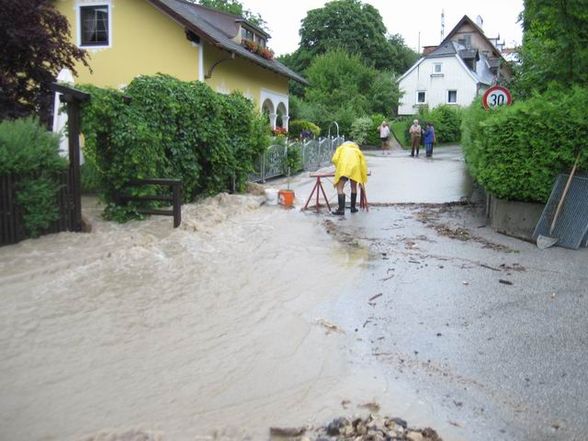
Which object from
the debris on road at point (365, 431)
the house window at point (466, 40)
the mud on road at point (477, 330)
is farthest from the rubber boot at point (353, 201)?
the house window at point (466, 40)

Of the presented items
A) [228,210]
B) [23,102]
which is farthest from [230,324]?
[23,102]

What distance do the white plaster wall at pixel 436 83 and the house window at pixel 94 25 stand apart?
118 feet

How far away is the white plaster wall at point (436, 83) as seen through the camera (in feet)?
174

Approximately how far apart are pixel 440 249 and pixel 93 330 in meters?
5.69

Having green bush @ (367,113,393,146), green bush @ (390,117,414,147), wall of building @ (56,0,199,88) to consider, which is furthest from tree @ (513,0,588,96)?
green bush @ (390,117,414,147)

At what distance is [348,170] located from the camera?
12812mm

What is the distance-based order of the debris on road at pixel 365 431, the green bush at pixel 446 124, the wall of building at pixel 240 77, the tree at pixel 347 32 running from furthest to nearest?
1. the tree at pixel 347 32
2. the green bush at pixel 446 124
3. the wall of building at pixel 240 77
4. the debris on road at pixel 365 431

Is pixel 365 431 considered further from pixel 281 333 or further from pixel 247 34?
pixel 247 34

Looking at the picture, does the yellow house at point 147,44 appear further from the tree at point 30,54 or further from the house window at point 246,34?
the tree at point 30,54

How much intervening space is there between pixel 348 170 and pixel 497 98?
3594 millimetres

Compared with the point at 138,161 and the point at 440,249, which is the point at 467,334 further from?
the point at 138,161

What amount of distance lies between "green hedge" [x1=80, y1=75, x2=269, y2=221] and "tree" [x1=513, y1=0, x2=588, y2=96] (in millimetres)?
6405

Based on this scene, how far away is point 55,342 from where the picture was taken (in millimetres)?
5672

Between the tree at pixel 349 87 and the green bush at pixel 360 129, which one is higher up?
the tree at pixel 349 87
